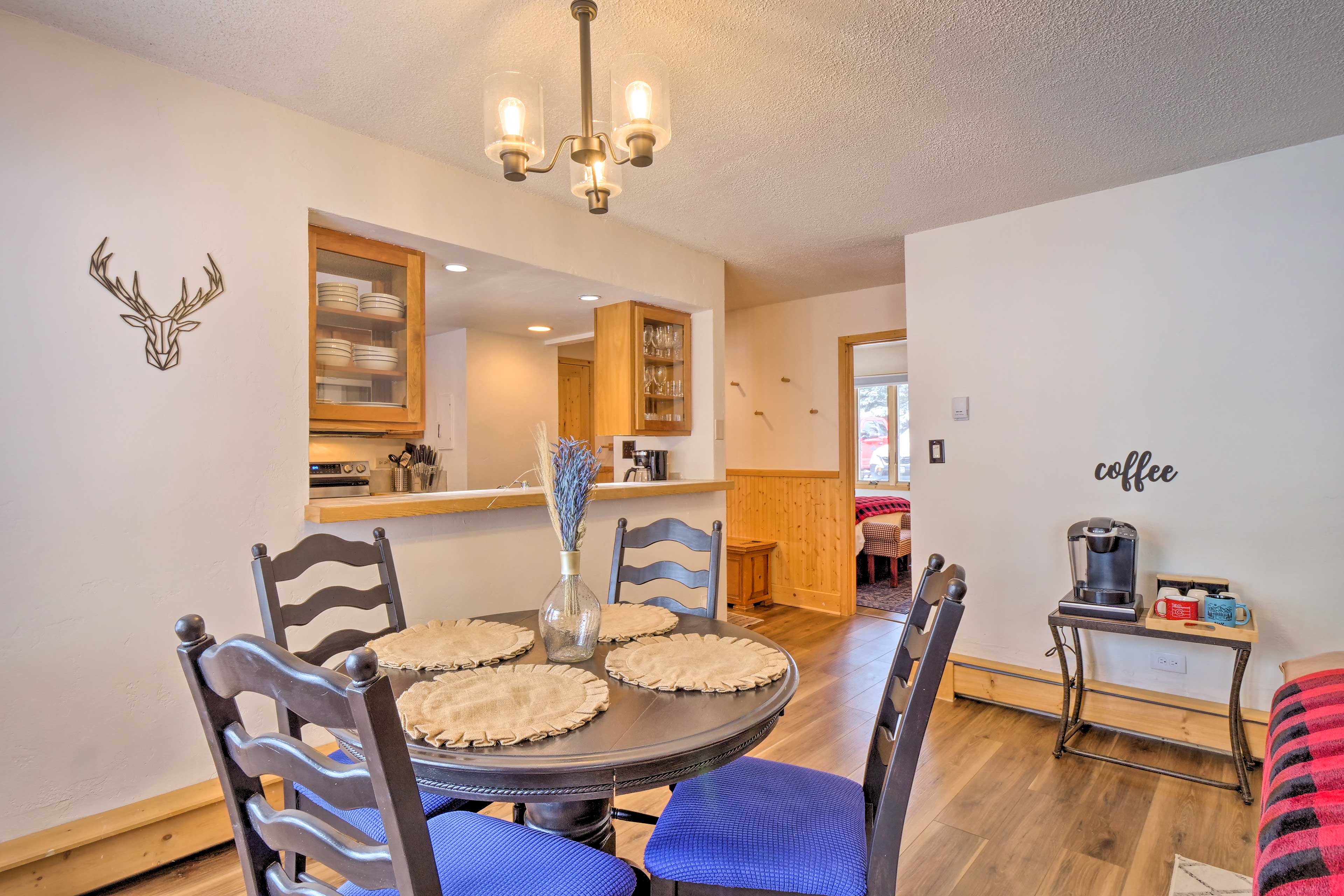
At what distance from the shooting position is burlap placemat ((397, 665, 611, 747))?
1.15 meters

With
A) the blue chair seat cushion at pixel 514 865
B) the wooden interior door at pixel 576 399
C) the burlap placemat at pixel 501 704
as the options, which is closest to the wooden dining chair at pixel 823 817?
the blue chair seat cushion at pixel 514 865

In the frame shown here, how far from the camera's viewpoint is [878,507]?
652 cm

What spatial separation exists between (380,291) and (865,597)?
177 inches

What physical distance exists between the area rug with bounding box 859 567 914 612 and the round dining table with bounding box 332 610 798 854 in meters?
3.97

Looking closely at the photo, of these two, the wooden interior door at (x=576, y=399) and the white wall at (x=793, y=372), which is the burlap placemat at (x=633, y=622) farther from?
the wooden interior door at (x=576, y=399)

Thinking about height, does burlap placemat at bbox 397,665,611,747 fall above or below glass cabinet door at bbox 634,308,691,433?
below

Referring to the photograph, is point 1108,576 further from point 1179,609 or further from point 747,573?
point 747,573

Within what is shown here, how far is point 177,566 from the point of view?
Result: 2111 millimetres

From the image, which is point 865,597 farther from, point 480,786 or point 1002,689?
point 480,786

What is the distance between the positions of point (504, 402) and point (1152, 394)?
4.23m

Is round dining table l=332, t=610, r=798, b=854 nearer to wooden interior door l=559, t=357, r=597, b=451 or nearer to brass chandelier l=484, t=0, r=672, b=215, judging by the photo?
brass chandelier l=484, t=0, r=672, b=215

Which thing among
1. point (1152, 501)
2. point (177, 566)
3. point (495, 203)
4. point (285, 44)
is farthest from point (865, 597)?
point (285, 44)

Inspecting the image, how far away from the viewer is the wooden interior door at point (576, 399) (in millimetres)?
6492

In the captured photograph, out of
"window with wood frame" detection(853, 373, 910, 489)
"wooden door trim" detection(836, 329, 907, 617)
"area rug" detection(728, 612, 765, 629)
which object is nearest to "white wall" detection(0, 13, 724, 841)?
"area rug" detection(728, 612, 765, 629)
